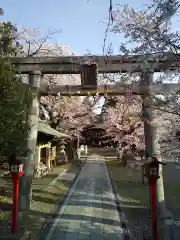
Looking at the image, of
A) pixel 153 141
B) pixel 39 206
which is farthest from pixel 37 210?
pixel 153 141

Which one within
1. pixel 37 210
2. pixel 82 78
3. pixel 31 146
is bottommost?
pixel 37 210

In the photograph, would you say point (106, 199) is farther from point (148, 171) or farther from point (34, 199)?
point (148, 171)

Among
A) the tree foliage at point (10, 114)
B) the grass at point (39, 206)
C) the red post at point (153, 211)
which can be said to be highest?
the tree foliage at point (10, 114)

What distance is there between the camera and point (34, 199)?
10195 mm

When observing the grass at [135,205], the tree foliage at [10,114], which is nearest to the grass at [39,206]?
the tree foliage at [10,114]

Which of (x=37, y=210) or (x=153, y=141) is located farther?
(x=37, y=210)

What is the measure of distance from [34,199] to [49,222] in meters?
2.63

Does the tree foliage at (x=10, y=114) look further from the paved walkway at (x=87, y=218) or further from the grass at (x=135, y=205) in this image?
the grass at (x=135, y=205)

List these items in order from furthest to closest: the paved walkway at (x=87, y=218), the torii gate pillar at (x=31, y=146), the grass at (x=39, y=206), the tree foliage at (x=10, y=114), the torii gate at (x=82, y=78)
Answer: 1. the torii gate pillar at (x=31, y=146)
2. the torii gate at (x=82, y=78)
3. the grass at (x=39, y=206)
4. the paved walkway at (x=87, y=218)
5. the tree foliage at (x=10, y=114)

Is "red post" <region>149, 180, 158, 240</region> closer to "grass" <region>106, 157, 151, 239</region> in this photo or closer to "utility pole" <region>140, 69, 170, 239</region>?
"grass" <region>106, 157, 151, 239</region>

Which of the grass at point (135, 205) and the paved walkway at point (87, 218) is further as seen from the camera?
the grass at point (135, 205)

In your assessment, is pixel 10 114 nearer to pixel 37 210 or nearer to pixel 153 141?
pixel 37 210

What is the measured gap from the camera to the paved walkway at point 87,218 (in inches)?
268

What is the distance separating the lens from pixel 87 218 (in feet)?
26.8
